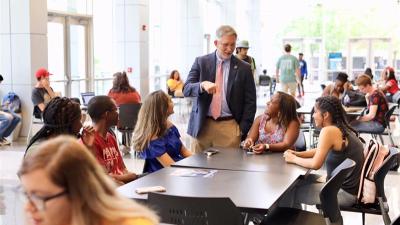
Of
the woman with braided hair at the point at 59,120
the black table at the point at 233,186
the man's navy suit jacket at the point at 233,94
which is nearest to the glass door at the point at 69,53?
the man's navy suit jacket at the point at 233,94

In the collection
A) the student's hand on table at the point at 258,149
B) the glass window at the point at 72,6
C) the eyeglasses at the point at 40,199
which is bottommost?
the student's hand on table at the point at 258,149

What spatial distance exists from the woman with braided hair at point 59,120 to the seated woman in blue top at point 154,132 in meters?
0.77

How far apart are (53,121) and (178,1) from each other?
15648 mm

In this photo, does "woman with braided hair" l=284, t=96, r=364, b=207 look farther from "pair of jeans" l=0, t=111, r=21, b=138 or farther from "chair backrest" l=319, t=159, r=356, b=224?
"pair of jeans" l=0, t=111, r=21, b=138

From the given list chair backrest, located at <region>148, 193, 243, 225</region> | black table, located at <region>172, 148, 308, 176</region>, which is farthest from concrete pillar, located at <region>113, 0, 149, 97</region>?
chair backrest, located at <region>148, 193, 243, 225</region>

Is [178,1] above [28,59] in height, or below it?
above

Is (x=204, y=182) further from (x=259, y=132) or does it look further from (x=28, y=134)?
(x=28, y=134)

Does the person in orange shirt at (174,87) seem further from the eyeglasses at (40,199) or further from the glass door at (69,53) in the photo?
the eyeglasses at (40,199)

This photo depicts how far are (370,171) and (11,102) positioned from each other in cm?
715

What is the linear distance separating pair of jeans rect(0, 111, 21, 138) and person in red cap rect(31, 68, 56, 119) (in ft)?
1.19

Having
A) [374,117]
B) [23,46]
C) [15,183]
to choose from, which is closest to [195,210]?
[15,183]

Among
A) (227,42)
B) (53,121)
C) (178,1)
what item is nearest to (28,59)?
(227,42)

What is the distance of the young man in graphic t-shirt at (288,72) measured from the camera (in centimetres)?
1405

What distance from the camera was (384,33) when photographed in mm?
25094
